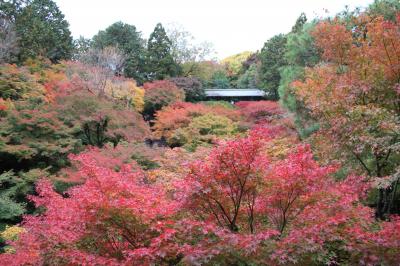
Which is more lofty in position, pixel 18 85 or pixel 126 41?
pixel 126 41

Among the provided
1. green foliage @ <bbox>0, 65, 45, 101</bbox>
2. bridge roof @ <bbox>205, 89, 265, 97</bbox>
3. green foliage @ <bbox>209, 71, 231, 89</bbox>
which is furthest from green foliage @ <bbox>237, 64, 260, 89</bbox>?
green foliage @ <bbox>0, 65, 45, 101</bbox>

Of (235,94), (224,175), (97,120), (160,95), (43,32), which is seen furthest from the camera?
(235,94)

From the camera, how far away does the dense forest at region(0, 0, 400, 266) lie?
17.9 ft

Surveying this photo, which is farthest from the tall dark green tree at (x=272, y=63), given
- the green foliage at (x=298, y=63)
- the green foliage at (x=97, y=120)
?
the green foliage at (x=97, y=120)

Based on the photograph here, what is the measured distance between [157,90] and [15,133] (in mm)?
13788

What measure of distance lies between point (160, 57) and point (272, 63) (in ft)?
33.5

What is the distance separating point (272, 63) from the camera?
3038 cm

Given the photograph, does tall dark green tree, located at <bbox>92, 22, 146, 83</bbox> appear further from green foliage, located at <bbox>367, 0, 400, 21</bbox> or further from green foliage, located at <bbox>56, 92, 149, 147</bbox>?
green foliage, located at <bbox>367, 0, 400, 21</bbox>

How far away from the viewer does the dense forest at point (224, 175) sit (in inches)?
214

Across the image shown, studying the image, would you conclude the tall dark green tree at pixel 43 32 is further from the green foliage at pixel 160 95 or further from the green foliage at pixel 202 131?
the green foliage at pixel 202 131

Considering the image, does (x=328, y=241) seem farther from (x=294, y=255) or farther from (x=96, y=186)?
(x=96, y=186)

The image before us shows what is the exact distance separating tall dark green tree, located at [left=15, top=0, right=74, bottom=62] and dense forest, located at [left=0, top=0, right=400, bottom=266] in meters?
1.99

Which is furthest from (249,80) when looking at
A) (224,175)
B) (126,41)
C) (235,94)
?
(224,175)

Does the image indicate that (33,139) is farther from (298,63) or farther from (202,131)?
(298,63)
